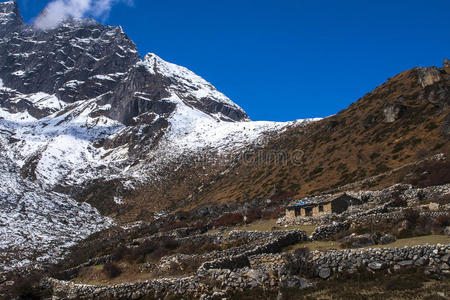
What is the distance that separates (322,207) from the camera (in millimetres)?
35031

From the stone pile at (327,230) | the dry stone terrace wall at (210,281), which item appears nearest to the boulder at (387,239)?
the stone pile at (327,230)

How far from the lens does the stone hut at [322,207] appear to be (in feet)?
112

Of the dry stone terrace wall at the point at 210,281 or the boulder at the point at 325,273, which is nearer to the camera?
the boulder at the point at 325,273

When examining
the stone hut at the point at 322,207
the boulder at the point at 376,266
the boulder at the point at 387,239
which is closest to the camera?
the boulder at the point at 376,266

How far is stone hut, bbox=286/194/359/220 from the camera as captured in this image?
34.2m

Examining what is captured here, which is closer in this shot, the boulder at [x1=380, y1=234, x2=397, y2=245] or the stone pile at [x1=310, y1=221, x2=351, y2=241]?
the boulder at [x1=380, y1=234, x2=397, y2=245]

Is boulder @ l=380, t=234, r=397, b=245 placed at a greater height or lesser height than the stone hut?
lesser

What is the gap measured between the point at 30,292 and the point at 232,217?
2492 cm

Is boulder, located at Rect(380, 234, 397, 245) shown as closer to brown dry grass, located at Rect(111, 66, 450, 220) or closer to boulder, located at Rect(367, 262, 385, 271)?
boulder, located at Rect(367, 262, 385, 271)

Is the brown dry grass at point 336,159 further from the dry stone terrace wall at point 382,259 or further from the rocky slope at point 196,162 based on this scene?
the dry stone terrace wall at point 382,259

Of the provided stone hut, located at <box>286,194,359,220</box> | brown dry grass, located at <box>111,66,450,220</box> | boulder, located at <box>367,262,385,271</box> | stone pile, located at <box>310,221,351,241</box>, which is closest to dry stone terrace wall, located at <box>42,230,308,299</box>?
stone pile, located at <box>310,221,351,241</box>

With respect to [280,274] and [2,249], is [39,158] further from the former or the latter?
[280,274]

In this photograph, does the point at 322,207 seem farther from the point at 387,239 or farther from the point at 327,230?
the point at 387,239

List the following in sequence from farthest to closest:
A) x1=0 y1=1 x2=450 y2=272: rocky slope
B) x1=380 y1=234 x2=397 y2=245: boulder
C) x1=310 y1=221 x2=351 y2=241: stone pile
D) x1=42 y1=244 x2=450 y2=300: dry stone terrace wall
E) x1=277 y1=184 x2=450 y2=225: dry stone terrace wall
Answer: x1=0 y1=1 x2=450 y2=272: rocky slope, x1=277 y1=184 x2=450 y2=225: dry stone terrace wall, x1=310 y1=221 x2=351 y2=241: stone pile, x1=380 y1=234 x2=397 y2=245: boulder, x1=42 y1=244 x2=450 y2=300: dry stone terrace wall
